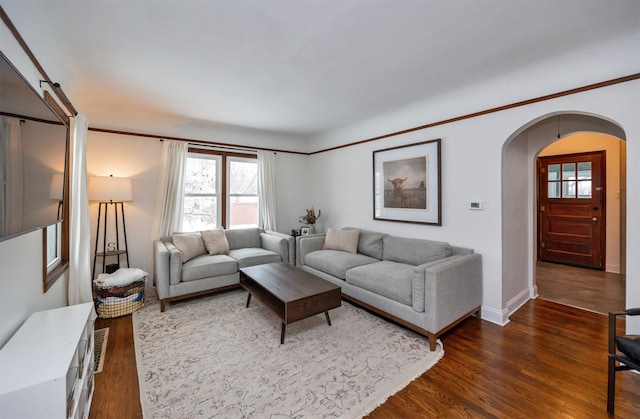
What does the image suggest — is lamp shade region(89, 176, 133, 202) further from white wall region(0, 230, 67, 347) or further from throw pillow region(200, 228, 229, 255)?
white wall region(0, 230, 67, 347)

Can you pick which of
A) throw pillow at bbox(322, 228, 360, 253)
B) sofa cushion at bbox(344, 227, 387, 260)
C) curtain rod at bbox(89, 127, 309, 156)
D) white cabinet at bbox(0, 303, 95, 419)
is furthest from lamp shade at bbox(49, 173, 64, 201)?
sofa cushion at bbox(344, 227, 387, 260)

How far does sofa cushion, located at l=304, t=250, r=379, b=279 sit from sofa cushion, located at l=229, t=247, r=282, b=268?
19.2 inches

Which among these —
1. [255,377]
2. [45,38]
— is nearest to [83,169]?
[45,38]

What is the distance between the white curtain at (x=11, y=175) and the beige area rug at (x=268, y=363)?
1339mm

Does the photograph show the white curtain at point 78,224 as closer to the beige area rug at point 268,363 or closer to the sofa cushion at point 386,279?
the beige area rug at point 268,363

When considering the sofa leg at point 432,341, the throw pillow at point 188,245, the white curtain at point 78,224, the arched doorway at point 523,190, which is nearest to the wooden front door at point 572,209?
the arched doorway at point 523,190

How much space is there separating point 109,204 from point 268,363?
10.5 ft

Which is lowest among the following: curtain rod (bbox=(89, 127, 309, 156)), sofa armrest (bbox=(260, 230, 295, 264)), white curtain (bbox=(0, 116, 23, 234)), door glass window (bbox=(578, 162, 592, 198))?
sofa armrest (bbox=(260, 230, 295, 264))

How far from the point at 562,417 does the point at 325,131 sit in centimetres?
454

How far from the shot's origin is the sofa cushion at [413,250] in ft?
10.2

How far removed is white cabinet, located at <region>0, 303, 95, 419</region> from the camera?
111 cm

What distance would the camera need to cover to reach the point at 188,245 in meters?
3.66

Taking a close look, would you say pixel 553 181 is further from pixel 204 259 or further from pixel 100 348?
pixel 100 348

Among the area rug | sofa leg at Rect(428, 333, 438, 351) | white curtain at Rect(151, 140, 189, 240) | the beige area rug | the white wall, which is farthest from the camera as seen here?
white curtain at Rect(151, 140, 189, 240)
